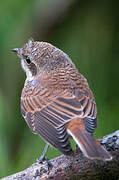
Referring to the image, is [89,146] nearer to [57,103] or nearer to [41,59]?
[57,103]

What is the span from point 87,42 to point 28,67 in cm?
166

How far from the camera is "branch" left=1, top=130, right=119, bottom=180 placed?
A: 12.9 feet

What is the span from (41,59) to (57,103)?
0.91 meters

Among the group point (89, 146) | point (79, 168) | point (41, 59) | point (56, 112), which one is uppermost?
point (41, 59)

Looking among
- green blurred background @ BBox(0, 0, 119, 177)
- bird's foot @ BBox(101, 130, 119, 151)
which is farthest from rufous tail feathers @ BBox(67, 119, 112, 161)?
green blurred background @ BBox(0, 0, 119, 177)

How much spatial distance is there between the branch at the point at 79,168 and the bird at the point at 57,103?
22cm

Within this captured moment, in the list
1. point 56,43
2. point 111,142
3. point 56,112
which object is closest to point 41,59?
point 56,112

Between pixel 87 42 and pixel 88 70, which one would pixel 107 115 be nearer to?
pixel 88 70

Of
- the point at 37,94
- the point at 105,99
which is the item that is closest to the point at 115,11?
the point at 105,99

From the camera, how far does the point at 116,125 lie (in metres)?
5.80

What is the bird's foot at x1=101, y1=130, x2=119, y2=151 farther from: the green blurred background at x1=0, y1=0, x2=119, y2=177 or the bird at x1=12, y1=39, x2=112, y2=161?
the green blurred background at x1=0, y1=0, x2=119, y2=177

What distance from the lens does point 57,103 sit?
4328mm

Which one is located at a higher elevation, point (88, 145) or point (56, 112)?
point (56, 112)

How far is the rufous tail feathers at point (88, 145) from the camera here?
359 cm
